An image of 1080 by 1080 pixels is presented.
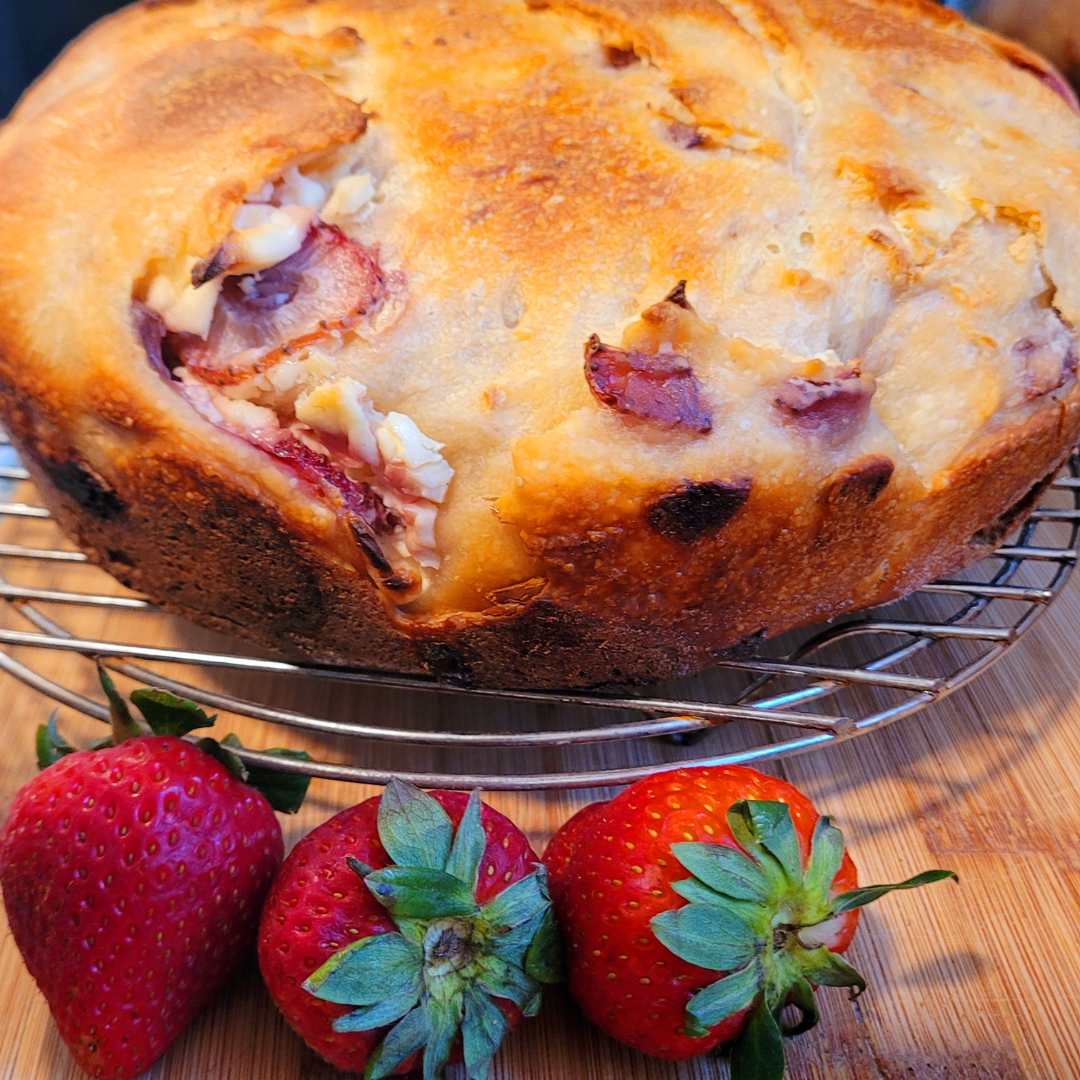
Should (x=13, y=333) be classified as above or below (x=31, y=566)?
above

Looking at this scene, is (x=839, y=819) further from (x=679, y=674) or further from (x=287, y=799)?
(x=287, y=799)

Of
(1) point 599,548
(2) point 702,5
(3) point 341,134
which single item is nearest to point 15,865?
(1) point 599,548

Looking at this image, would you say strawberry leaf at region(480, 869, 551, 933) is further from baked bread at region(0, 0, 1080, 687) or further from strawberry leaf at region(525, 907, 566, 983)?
baked bread at region(0, 0, 1080, 687)

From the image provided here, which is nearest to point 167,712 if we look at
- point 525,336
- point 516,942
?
point 516,942

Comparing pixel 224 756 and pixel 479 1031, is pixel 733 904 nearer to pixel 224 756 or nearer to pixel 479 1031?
pixel 479 1031

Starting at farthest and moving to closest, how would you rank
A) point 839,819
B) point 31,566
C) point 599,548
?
1. point 31,566
2. point 839,819
3. point 599,548

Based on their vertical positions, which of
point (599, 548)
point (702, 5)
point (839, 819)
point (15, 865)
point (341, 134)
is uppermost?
point (702, 5)

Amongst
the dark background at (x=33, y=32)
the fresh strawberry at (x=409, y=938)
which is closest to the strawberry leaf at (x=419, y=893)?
the fresh strawberry at (x=409, y=938)
